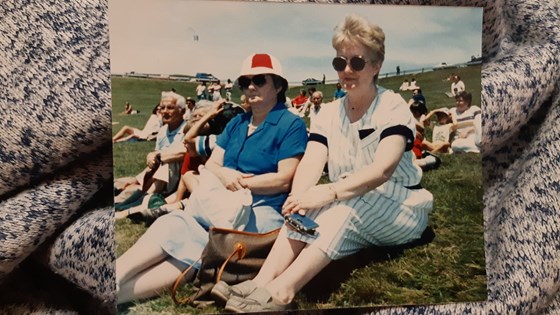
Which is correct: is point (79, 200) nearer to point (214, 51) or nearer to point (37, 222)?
point (37, 222)

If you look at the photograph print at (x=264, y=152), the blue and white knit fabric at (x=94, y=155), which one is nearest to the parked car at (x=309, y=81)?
the photograph print at (x=264, y=152)

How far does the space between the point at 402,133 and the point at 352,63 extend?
0.20 feet

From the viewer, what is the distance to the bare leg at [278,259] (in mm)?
427

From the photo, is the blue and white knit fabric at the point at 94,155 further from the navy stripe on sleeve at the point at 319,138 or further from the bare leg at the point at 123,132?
the navy stripe on sleeve at the point at 319,138

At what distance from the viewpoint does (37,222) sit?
1.34 feet

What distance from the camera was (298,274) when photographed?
0.43 m

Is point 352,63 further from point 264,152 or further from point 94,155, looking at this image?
point 94,155

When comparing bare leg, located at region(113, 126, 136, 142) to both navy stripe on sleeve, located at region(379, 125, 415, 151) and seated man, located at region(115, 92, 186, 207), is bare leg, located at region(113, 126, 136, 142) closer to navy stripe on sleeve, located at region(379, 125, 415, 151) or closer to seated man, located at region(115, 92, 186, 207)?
seated man, located at region(115, 92, 186, 207)

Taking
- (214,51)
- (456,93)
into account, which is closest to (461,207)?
(456,93)

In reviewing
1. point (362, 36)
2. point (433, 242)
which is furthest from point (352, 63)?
point (433, 242)

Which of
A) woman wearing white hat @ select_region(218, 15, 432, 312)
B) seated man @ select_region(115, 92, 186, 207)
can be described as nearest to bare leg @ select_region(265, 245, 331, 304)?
woman wearing white hat @ select_region(218, 15, 432, 312)

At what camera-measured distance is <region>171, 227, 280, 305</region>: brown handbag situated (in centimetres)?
42

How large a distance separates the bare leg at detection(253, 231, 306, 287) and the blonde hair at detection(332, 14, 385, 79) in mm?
142

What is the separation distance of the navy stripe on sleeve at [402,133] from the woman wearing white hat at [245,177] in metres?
0.06
